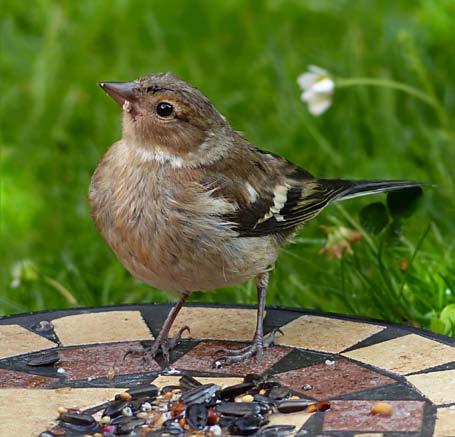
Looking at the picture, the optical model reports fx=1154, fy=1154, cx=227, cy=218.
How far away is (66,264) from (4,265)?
0.63 m

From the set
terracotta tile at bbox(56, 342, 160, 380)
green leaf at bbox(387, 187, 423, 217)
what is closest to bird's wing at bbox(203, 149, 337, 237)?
green leaf at bbox(387, 187, 423, 217)

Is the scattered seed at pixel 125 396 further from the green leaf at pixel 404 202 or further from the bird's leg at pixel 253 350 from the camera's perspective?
the green leaf at pixel 404 202

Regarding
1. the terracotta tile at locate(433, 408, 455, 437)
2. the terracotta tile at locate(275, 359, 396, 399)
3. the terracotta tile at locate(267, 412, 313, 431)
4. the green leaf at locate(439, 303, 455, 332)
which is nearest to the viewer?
the terracotta tile at locate(433, 408, 455, 437)

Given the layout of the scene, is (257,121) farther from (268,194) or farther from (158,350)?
(158,350)

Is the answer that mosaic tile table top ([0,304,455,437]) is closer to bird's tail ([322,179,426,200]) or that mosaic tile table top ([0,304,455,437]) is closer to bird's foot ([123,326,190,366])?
bird's foot ([123,326,190,366])

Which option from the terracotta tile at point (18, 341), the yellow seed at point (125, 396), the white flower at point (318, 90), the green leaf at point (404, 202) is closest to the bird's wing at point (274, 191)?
the green leaf at point (404, 202)

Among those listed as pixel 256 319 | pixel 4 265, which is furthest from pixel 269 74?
pixel 256 319

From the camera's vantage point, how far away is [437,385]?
133 inches

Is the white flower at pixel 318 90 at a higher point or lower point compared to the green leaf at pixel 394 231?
higher

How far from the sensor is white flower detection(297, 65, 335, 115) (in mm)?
5535

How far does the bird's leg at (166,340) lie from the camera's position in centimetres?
379

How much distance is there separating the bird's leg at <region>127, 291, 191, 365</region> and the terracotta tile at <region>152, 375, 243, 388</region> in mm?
146

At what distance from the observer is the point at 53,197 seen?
6.50 metres

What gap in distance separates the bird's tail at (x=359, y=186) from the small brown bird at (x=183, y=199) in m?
0.30
